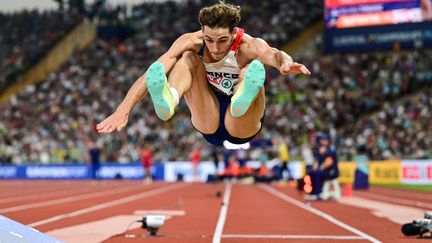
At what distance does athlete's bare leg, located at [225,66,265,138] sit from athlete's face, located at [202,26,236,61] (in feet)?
1.16

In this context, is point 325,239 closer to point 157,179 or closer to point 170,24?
point 157,179

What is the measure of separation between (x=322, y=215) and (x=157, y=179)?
18.8 metres

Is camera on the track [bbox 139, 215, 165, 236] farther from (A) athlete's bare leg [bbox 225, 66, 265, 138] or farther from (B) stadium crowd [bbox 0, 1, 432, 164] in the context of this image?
(B) stadium crowd [bbox 0, 1, 432, 164]

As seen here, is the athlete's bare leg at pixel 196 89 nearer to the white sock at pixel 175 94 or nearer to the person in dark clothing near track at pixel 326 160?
the white sock at pixel 175 94

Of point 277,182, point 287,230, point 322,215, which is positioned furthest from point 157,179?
point 287,230

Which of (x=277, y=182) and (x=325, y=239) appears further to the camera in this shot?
(x=277, y=182)

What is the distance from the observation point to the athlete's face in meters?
5.62

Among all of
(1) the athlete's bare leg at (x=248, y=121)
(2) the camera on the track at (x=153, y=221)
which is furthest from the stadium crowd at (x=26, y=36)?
(1) the athlete's bare leg at (x=248, y=121)

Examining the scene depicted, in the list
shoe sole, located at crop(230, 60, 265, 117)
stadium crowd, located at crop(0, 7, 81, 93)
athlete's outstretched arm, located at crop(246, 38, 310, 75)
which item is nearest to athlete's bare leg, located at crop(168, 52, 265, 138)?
athlete's outstretched arm, located at crop(246, 38, 310, 75)

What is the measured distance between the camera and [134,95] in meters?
5.46

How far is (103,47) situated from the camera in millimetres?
36656

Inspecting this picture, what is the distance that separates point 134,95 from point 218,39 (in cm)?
83

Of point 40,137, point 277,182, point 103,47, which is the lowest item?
point 277,182

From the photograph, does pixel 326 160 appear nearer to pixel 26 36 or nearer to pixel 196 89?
pixel 196 89
